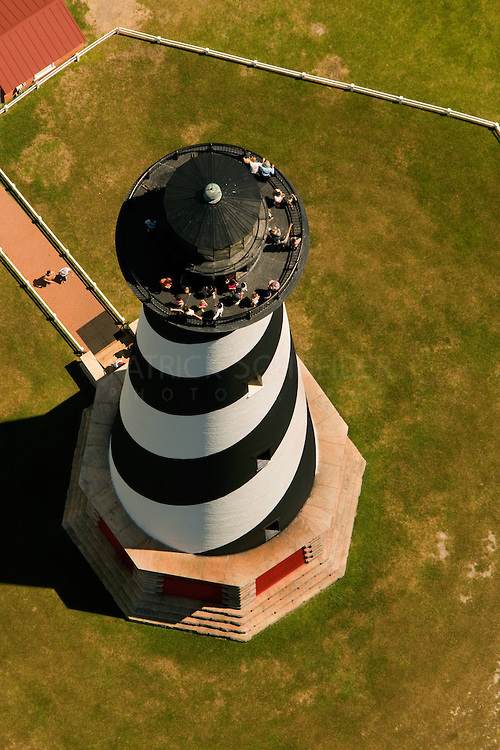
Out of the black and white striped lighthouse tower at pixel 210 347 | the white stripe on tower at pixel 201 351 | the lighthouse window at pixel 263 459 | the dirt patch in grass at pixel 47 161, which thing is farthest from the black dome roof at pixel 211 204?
the dirt patch in grass at pixel 47 161

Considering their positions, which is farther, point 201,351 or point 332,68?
point 332,68

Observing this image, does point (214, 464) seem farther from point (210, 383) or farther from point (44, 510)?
point (44, 510)

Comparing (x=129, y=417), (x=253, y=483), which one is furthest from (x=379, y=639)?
(x=129, y=417)

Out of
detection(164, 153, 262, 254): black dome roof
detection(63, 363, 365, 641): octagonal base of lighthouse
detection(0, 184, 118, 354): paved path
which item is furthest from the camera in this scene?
detection(0, 184, 118, 354): paved path

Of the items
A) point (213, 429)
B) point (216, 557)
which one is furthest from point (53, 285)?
point (213, 429)

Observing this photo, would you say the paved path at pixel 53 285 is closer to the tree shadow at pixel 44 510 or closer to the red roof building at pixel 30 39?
the tree shadow at pixel 44 510

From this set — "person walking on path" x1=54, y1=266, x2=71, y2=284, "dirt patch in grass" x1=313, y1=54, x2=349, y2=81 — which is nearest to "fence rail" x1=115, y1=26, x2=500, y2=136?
"dirt patch in grass" x1=313, y1=54, x2=349, y2=81

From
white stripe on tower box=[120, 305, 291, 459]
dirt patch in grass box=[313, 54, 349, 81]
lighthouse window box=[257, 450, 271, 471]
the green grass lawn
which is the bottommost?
the green grass lawn

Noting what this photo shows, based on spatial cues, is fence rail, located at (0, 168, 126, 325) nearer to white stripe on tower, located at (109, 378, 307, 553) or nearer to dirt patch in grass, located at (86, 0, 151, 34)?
dirt patch in grass, located at (86, 0, 151, 34)
